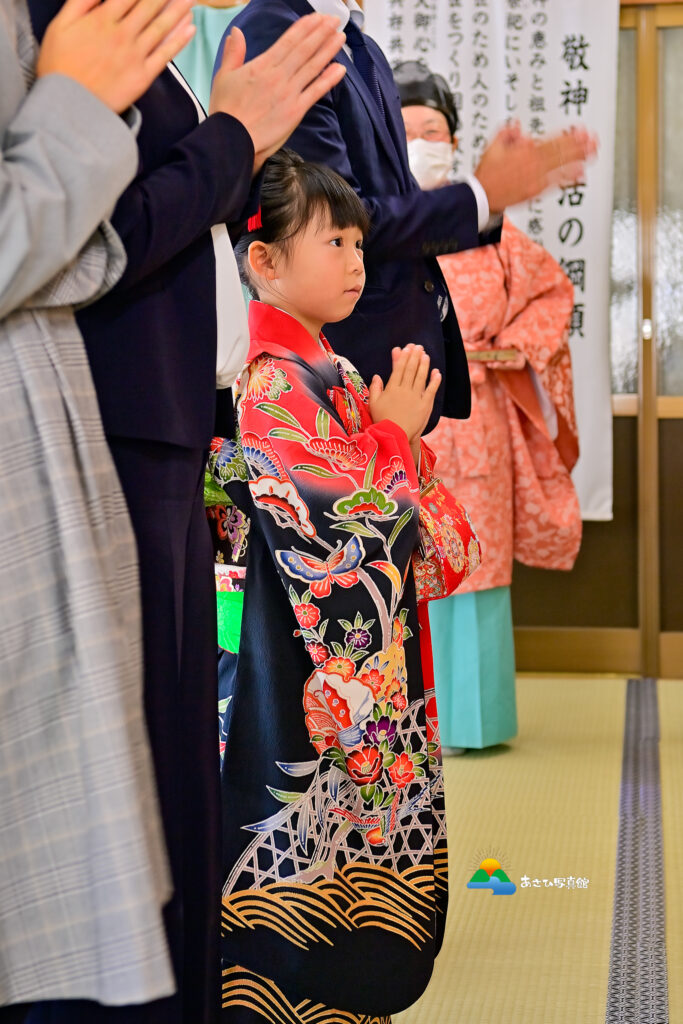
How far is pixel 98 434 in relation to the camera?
0.86m

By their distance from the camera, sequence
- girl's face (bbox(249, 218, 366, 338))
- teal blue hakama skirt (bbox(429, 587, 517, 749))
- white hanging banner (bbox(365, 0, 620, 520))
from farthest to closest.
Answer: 1. white hanging banner (bbox(365, 0, 620, 520))
2. teal blue hakama skirt (bbox(429, 587, 517, 749))
3. girl's face (bbox(249, 218, 366, 338))

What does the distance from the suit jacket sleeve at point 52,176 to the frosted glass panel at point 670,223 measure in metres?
3.50

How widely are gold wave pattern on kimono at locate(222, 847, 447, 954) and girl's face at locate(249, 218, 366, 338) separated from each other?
0.68 meters

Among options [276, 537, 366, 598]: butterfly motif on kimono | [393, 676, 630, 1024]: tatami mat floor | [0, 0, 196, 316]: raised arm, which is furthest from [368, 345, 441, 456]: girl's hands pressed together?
[393, 676, 630, 1024]: tatami mat floor

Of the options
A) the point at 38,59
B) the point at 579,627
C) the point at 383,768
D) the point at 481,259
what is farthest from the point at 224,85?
the point at 579,627

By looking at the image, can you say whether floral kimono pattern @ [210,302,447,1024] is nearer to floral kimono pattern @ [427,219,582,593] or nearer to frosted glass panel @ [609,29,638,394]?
floral kimono pattern @ [427,219,582,593]

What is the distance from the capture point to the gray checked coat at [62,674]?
2.62ft

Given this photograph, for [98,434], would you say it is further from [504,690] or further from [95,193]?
[504,690]

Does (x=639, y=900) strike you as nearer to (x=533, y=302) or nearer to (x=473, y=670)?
(x=473, y=670)

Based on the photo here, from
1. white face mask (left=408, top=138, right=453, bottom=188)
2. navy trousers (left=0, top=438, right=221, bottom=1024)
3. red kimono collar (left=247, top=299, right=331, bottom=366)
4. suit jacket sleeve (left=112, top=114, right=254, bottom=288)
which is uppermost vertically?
white face mask (left=408, top=138, right=453, bottom=188)

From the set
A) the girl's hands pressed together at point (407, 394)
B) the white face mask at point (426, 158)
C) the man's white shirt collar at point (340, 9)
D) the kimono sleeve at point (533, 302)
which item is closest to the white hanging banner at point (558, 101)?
the kimono sleeve at point (533, 302)

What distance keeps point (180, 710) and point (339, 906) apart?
47cm

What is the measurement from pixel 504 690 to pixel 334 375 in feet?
6.43

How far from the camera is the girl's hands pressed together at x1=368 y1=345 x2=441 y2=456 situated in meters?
1.47
